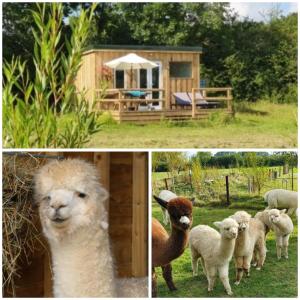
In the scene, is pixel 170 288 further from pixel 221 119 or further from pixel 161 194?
pixel 221 119

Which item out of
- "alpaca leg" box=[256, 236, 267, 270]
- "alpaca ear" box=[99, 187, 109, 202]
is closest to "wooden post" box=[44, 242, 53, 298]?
"alpaca ear" box=[99, 187, 109, 202]

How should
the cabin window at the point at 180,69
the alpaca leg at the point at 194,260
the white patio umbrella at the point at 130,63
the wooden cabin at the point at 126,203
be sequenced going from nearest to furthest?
the wooden cabin at the point at 126,203 < the alpaca leg at the point at 194,260 < the white patio umbrella at the point at 130,63 < the cabin window at the point at 180,69

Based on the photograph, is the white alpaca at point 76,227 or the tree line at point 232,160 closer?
the white alpaca at point 76,227

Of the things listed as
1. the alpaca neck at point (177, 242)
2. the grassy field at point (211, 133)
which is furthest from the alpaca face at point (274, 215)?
the grassy field at point (211, 133)

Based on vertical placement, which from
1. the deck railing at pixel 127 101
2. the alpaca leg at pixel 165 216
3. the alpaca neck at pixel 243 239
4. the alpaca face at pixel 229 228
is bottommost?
the alpaca neck at pixel 243 239

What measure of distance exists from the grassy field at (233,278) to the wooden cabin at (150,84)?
769 centimetres

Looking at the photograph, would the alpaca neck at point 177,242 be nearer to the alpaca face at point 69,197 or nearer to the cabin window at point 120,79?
the alpaca face at point 69,197

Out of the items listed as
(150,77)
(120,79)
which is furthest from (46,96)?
(150,77)

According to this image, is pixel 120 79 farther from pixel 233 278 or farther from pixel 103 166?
pixel 233 278

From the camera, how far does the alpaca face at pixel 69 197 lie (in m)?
4.34

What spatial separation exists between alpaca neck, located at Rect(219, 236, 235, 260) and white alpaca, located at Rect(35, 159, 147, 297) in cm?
70

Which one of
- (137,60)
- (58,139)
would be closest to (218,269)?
(58,139)

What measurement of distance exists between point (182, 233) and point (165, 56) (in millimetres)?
10240

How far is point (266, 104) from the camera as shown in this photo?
596 inches
